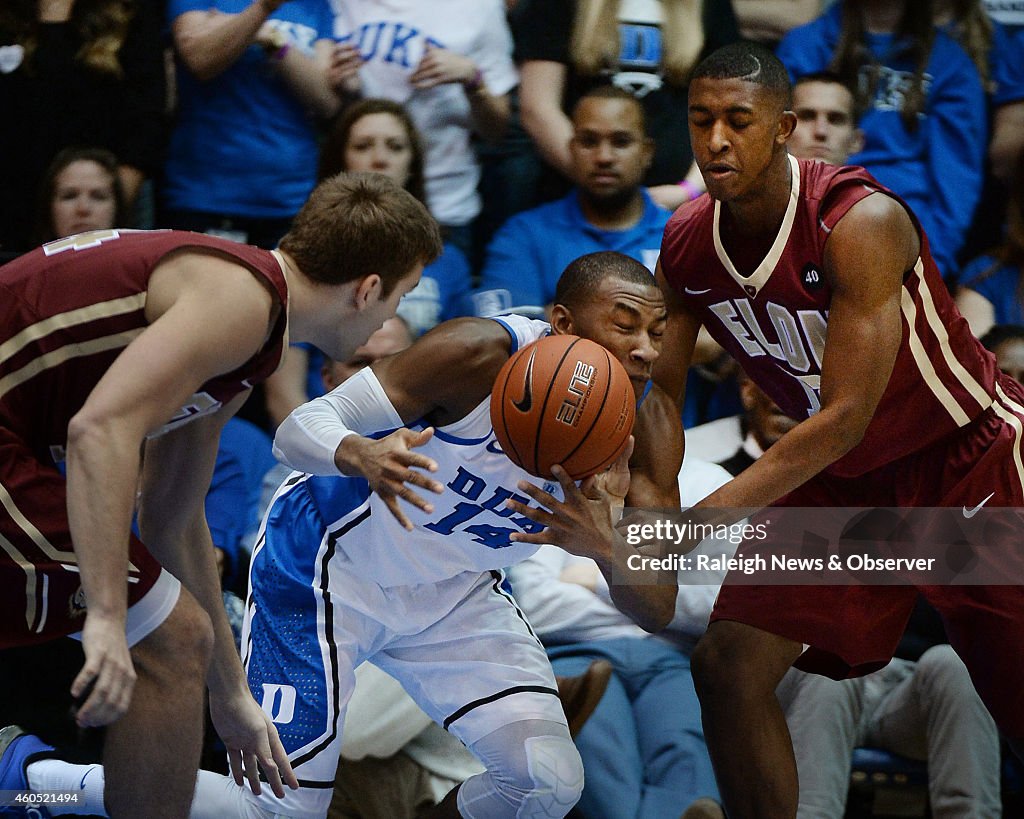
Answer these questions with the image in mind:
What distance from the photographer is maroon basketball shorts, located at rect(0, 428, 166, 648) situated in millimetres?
2660

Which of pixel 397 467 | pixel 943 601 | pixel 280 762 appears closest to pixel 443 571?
pixel 280 762

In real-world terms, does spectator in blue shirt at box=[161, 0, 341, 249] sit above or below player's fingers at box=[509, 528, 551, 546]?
above

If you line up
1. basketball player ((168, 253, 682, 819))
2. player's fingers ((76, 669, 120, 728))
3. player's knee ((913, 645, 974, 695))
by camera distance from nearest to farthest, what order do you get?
player's fingers ((76, 669, 120, 728)) → basketball player ((168, 253, 682, 819)) → player's knee ((913, 645, 974, 695))

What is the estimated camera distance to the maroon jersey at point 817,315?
3.36m

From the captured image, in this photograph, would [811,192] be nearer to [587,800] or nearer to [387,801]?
[587,800]

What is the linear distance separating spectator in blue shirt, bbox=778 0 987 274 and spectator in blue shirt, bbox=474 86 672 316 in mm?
817

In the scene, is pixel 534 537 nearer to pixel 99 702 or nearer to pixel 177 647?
pixel 177 647

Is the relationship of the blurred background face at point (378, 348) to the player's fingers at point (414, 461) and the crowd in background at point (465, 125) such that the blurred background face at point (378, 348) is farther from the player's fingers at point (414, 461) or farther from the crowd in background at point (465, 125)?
the player's fingers at point (414, 461)

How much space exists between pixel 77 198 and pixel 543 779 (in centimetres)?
261

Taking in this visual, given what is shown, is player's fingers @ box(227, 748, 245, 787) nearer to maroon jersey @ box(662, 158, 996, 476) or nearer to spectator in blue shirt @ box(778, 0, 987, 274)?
maroon jersey @ box(662, 158, 996, 476)

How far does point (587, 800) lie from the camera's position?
4.03 m

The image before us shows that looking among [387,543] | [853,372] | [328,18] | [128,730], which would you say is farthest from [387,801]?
[328,18]

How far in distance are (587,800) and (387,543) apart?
3.45ft

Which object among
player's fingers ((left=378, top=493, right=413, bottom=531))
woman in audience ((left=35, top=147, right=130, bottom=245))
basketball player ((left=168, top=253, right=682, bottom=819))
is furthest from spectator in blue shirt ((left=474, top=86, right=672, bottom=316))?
player's fingers ((left=378, top=493, right=413, bottom=531))
